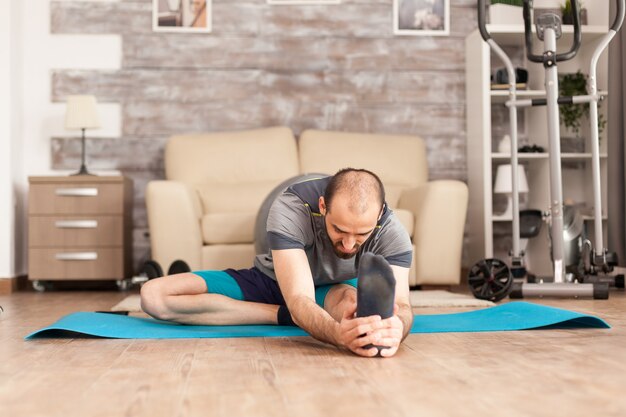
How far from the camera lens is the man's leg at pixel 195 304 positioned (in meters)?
2.60

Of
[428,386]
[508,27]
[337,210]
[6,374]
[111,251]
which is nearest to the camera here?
[428,386]

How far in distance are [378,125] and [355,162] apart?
602 mm

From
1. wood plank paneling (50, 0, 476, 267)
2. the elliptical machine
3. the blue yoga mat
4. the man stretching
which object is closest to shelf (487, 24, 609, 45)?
wood plank paneling (50, 0, 476, 267)

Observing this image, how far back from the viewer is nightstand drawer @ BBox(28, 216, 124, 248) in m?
4.91

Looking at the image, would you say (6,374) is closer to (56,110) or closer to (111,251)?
(111,251)

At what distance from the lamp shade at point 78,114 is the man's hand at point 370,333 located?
3511 mm

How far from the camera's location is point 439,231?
4.54m

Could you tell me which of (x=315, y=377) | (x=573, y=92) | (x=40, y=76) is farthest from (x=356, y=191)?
(x=40, y=76)

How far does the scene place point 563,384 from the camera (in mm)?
1592

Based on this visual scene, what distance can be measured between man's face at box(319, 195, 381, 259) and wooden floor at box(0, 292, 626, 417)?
0.28 meters

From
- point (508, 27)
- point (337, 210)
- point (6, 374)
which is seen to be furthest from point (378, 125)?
point (6, 374)

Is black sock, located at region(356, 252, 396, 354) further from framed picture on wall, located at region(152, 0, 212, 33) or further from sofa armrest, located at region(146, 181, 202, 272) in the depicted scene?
framed picture on wall, located at region(152, 0, 212, 33)

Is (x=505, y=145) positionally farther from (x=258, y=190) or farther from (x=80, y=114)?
(x=80, y=114)

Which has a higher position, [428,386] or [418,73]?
[418,73]
